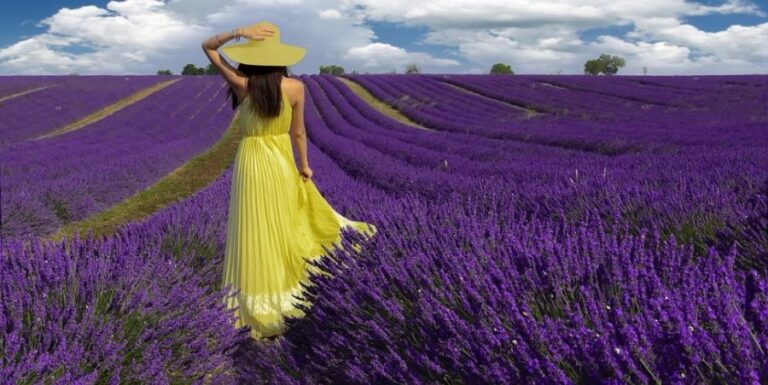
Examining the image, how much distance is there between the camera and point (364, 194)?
449 centimetres

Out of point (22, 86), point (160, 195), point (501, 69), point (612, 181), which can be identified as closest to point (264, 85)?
point (612, 181)

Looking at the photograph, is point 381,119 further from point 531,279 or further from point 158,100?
point 531,279

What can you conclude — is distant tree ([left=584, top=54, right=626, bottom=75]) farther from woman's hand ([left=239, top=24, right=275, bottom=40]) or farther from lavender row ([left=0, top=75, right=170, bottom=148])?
woman's hand ([left=239, top=24, right=275, bottom=40])

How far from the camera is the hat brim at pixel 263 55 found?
108 inches

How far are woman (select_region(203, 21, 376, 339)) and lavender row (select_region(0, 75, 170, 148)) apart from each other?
1287cm

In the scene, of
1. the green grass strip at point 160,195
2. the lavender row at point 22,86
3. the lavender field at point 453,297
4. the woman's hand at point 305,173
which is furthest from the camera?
the lavender row at point 22,86

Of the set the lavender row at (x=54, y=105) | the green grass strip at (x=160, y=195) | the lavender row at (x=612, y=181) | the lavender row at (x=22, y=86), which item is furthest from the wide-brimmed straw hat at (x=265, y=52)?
the lavender row at (x=22, y=86)

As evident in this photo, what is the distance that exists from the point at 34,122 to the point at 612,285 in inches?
845

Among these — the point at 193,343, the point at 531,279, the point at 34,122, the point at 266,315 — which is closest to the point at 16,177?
the point at 266,315

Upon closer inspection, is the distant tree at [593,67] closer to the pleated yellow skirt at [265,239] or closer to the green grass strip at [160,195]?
the green grass strip at [160,195]

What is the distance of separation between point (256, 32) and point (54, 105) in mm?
24555

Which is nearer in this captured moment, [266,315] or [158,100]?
[266,315]

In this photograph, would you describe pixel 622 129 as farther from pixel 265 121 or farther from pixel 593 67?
pixel 593 67

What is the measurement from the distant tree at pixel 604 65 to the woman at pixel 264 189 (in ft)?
215
